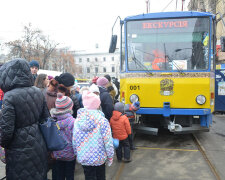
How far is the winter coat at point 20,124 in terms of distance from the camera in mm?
2357

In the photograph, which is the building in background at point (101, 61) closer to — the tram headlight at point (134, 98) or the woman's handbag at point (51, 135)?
the tram headlight at point (134, 98)

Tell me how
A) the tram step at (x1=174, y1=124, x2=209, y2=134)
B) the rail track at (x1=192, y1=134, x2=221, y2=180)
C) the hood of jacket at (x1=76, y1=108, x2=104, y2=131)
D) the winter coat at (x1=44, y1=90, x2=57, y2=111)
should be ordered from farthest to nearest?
the tram step at (x1=174, y1=124, x2=209, y2=134) < the rail track at (x1=192, y1=134, x2=221, y2=180) < the winter coat at (x1=44, y1=90, x2=57, y2=111) < the hood of jacket at (x1=76, y1=108, x2=104, y2=131)

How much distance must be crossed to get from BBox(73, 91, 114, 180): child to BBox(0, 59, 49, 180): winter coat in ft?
1.77

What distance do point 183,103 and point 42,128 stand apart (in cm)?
405

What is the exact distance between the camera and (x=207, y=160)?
4859 millimetres

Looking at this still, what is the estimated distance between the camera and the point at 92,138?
2930 mm

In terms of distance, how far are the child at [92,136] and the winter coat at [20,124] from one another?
0.54m

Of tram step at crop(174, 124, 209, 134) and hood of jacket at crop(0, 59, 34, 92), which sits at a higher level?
hood of jacket at crop(0, 59, 34, 92)

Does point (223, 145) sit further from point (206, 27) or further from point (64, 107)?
point (64, 107)

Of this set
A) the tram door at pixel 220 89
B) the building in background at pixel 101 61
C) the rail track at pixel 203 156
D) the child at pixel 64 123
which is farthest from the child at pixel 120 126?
the building in background at pixel 101 61

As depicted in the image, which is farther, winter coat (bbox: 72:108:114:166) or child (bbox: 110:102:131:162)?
child (bbox: 110:102:131:162)

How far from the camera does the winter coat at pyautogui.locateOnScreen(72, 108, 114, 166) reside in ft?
9.57

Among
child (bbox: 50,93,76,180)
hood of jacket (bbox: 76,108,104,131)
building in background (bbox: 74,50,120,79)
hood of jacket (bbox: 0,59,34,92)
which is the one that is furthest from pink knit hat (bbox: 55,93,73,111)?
building in background (bbox: 74,50,120,79)

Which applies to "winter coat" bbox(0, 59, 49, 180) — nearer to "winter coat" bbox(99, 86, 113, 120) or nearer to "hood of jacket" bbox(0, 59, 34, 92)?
"hood of jacket" bbox(0, 59, 34, 92)
